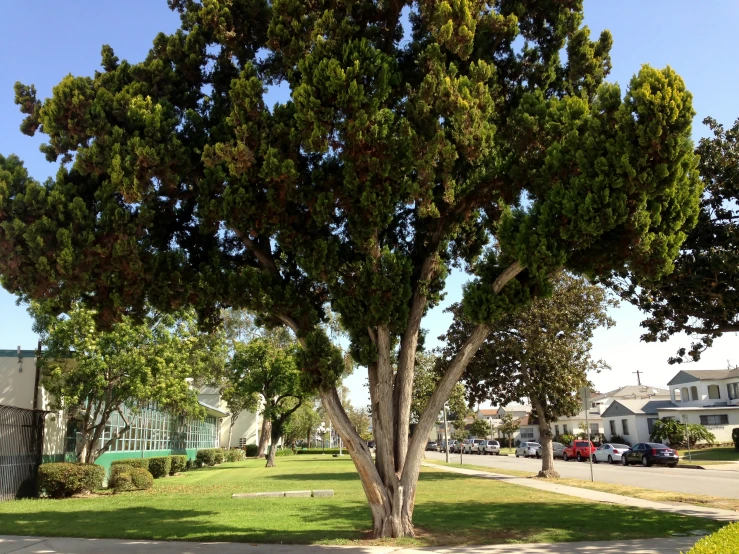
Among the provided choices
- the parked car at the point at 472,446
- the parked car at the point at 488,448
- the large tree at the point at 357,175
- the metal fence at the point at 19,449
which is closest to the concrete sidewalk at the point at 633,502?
the large tree at the point at 357,175

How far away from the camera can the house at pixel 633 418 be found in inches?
2015

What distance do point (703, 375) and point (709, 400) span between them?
239cm

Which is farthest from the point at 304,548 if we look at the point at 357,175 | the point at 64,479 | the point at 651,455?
the point at 651,455

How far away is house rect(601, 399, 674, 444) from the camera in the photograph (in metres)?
51.2

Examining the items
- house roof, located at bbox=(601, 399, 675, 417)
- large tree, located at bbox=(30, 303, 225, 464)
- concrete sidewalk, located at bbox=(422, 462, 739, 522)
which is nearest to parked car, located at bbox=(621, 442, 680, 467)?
concrete sidewalk, located at bbox=(422, 462, 739, 522)

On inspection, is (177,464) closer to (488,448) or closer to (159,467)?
(159,467)

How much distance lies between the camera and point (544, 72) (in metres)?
10.4

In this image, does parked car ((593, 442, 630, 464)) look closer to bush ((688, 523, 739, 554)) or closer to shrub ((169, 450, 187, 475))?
shrub ((169, 450, 187, 475))

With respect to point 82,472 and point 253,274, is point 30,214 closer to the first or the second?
point 253,274

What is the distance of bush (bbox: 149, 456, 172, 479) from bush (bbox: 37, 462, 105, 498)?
7.97 meters

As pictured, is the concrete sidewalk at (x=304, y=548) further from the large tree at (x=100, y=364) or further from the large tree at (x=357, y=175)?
the large tree at (x=100, y=364)

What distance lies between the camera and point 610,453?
1455 inches

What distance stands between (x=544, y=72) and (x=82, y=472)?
1656 centimetres

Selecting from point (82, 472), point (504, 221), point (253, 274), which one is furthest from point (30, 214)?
point (82, 472)
